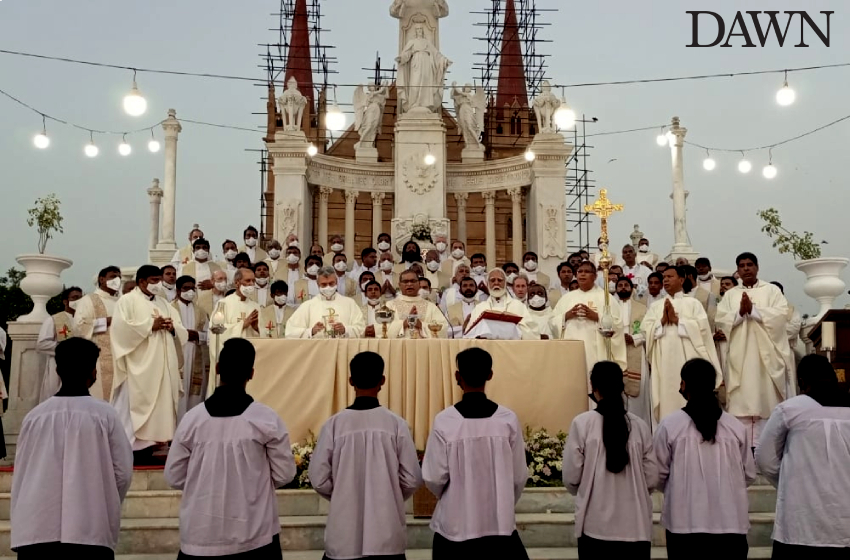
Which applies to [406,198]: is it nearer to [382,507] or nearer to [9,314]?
[9,314]

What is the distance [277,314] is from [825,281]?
765 cm

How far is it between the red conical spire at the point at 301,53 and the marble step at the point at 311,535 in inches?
1389

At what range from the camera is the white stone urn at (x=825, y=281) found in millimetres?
12320

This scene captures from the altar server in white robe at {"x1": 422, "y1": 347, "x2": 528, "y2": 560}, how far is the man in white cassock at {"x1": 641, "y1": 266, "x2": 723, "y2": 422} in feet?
16.3

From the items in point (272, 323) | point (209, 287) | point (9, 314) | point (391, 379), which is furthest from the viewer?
point (9, 314)

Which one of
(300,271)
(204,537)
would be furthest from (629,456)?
(300,271)

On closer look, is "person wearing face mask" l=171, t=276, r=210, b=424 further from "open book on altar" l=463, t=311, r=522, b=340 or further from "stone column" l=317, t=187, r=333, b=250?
"stone column" l=317, t=187, r=333, b=250

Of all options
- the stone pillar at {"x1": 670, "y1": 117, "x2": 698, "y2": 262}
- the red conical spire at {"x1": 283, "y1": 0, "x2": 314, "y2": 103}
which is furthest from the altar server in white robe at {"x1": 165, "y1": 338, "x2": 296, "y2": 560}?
the red conical spire at {"x1": 283, "y1": 0, "x2": 314, "y2": 103}

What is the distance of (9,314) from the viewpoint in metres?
28.2

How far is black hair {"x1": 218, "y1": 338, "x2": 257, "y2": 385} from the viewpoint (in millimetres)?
4762

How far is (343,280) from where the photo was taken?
14.8 metres

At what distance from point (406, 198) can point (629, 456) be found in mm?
17829

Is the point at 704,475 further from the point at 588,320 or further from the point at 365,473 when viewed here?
the point at 588,320

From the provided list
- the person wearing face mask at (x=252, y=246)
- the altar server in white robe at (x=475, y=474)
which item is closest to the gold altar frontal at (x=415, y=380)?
the altar server in white robe at (x=475, y=474)
